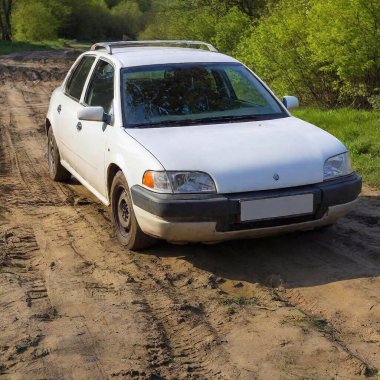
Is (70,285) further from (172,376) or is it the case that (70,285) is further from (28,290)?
(172,376)

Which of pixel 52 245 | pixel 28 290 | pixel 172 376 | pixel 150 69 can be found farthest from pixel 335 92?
pixel 172 376

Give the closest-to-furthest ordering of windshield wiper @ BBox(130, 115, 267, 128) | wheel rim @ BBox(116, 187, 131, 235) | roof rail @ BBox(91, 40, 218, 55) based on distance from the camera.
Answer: wheel rim @ BBox(116, 187, 131, 235) < windshield wiper @ BBox(130, 115, 267, 128) < roof rail @ BBox(91, 40, 218, 55)

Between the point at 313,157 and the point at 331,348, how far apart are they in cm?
178

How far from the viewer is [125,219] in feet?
19.3

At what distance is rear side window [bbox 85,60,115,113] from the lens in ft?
21.3

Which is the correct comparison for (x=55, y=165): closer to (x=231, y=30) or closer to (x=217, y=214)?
(x=217, y=214)

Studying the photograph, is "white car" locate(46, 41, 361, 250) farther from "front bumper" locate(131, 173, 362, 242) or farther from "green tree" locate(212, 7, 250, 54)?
"green tree" locate(212, 7, 250, 54)

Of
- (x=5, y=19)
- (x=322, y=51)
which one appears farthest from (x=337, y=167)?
(x=5, y=19)

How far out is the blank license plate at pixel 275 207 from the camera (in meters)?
5.05

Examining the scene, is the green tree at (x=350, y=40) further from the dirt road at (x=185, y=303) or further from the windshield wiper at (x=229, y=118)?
the windshield wiper at (x=229, y=118)

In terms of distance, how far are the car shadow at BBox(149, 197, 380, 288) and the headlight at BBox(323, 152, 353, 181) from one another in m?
0.63

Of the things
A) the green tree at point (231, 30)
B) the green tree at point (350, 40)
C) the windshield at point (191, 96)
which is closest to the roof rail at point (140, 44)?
the windshield at point (191, 96)

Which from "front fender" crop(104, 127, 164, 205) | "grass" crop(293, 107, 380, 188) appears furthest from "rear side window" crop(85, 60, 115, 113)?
"grass" crop(293, 107, 380, 188)

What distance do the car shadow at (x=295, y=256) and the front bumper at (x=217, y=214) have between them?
287mm
